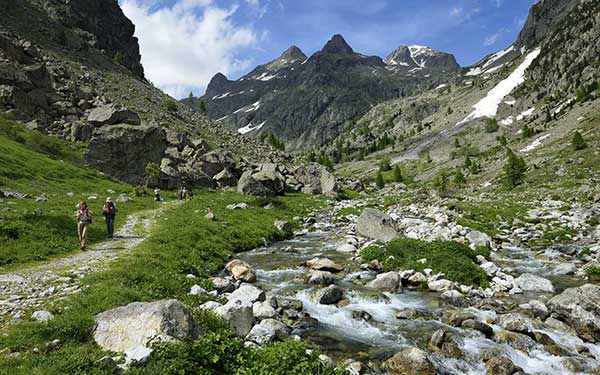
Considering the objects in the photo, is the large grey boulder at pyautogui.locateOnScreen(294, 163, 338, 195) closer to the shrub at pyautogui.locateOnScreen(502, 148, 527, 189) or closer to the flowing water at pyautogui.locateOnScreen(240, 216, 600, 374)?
the shrub at pyautogui.locateOnScreen(502, 148, 527, 189)

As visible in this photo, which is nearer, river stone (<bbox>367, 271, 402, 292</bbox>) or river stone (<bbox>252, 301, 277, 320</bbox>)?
river stone (<bbox>252, 301, 277, 320</bbox>)

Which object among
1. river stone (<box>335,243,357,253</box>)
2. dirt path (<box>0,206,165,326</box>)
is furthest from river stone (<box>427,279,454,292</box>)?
dirt path (<box>0,206,165,326</box>)

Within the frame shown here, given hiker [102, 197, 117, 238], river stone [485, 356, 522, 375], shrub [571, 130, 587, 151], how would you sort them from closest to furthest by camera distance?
1. river stone [485, 356, 522, 375]
2. hiker [102, 197, 117, 238]
3. shrub [571, 130, 587, 151]

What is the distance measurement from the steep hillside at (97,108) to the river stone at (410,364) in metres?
47.4

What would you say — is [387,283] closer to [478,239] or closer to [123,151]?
[478,239]

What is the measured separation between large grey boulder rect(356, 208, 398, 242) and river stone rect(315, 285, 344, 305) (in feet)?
37.2

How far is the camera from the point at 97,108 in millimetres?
57844

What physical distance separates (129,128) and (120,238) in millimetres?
33747

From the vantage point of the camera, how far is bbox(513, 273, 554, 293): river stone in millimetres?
16366

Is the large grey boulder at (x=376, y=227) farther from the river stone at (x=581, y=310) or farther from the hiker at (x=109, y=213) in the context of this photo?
the hiker at (x=109, y=213)

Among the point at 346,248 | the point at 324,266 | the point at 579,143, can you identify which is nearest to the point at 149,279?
the point at 324,266

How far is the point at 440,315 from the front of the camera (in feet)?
45.6

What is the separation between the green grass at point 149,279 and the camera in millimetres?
7764

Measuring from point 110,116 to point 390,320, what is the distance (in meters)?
54.7
